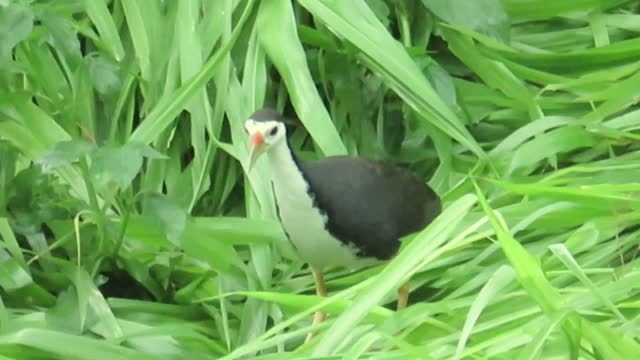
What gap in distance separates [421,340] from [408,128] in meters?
0.52

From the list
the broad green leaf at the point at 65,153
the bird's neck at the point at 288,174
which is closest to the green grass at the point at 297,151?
the broad green leaf at the point at 65,153

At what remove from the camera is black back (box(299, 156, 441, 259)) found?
1687 mm

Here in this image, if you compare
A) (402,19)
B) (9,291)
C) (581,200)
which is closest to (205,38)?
(402,19)

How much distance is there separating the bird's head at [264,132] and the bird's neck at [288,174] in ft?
0.05

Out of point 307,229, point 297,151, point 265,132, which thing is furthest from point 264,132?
point 297,151

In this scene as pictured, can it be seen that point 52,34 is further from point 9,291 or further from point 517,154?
point 517,154

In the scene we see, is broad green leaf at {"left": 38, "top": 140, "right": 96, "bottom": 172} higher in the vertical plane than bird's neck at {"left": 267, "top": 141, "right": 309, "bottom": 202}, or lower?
higher

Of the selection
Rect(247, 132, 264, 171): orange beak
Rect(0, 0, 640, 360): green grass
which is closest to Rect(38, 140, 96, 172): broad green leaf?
Rect(0, 0, 640, 360): green grass

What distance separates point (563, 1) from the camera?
2.10 meters

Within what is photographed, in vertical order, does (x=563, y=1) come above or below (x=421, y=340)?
above

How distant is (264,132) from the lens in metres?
1.62

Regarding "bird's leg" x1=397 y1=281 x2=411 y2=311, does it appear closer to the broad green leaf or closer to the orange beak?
the orange beak

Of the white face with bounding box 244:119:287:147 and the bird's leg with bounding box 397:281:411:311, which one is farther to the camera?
the bird's leg with bounding box 397:281:411:311

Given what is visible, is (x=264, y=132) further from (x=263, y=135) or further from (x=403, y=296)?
(x=403, y=296)
